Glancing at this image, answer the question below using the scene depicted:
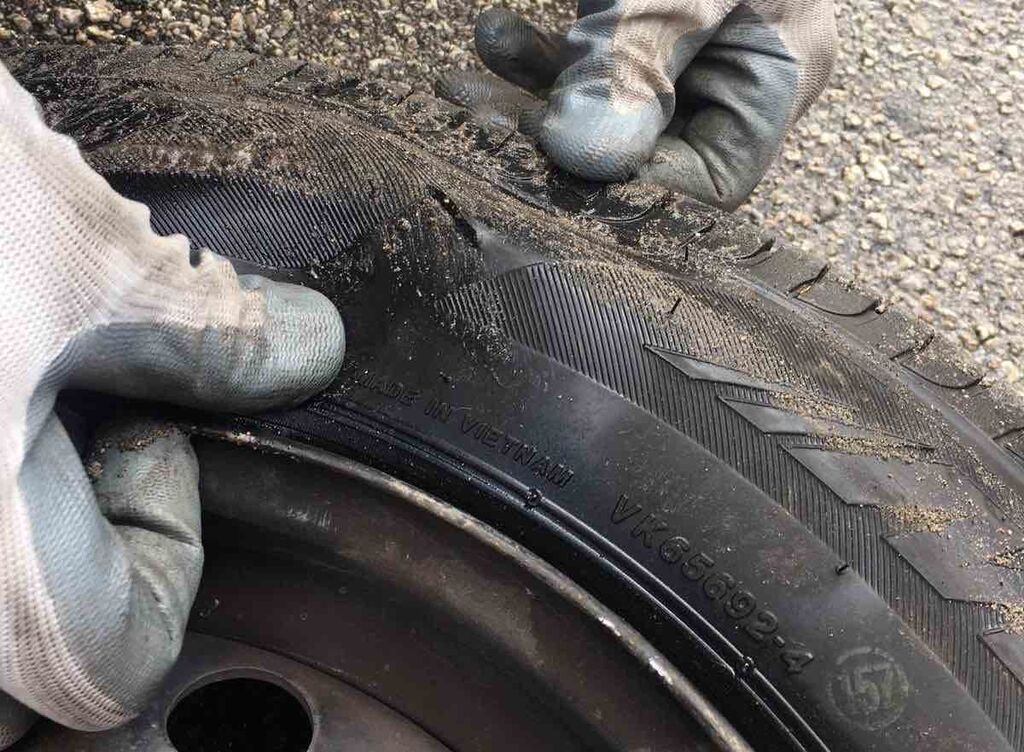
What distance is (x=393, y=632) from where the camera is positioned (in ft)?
2.84

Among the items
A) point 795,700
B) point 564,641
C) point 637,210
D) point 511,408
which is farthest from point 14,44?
point 795,700

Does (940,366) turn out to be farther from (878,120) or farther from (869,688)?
(878,120)

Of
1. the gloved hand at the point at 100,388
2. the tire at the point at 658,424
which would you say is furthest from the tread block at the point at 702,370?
the gloved hand at the point at 100,388

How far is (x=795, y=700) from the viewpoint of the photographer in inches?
30.3

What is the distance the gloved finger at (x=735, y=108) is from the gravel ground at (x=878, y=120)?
475 millimetres

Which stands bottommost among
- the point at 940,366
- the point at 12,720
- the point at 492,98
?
the point at 12,720

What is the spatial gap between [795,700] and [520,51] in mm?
1004

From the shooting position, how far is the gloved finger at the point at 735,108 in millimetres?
1285

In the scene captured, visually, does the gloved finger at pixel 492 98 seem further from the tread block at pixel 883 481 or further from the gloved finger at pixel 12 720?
the gloved finger at pixel 12 720

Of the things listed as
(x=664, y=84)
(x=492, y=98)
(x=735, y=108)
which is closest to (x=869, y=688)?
(x=664, y=84)

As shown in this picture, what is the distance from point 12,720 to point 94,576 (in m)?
0.20

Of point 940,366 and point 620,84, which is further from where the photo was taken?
point 620,84

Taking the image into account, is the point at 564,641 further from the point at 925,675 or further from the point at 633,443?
the point at 925,675

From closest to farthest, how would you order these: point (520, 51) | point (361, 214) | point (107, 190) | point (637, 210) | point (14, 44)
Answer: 1. point (107, 190)
2. point (361, 214)
3. point (637, 210)
4. point (520, 51)
5. point (14, 44)
